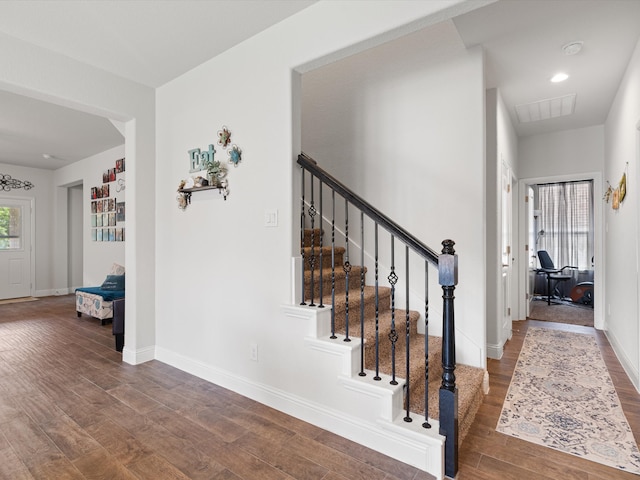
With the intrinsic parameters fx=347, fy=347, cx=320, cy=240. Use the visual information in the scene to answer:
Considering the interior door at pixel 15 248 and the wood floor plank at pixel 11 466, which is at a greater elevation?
the interior door at pixel 15 248

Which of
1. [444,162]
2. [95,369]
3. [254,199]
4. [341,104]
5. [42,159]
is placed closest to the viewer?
[254,199]

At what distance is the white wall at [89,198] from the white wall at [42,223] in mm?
529

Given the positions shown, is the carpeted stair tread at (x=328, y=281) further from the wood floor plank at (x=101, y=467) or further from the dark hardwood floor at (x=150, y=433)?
the wood floor plank at (x=101, y=467)

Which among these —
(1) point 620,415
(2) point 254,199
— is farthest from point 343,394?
(1) point 620,415

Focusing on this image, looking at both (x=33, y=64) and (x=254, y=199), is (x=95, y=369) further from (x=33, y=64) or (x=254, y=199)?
(x=33, y=64)

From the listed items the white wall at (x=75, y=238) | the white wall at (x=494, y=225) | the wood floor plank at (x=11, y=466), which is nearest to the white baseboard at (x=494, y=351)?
the white wall at (x=494, y=225)

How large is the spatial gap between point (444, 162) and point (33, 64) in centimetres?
322

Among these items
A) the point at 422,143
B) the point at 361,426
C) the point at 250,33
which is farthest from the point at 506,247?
the point at 250,33

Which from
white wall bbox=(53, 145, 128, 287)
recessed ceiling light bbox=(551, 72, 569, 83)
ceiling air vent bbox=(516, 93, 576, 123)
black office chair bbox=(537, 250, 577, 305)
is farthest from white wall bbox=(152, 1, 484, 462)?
black office chair bbox=(537, 250, 577, 305)

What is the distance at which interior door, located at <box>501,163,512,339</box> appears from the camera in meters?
3.74

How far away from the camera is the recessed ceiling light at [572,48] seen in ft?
9.02

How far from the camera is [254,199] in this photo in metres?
2.53

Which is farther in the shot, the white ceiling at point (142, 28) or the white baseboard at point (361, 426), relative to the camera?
the white ceiling at point (142, 28)

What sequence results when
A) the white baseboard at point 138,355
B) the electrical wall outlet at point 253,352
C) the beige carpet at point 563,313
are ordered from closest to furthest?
the electrical wall outlet at point 253,352 → the white baseboard at point 138,355 → the beige carpet at point 563,313
